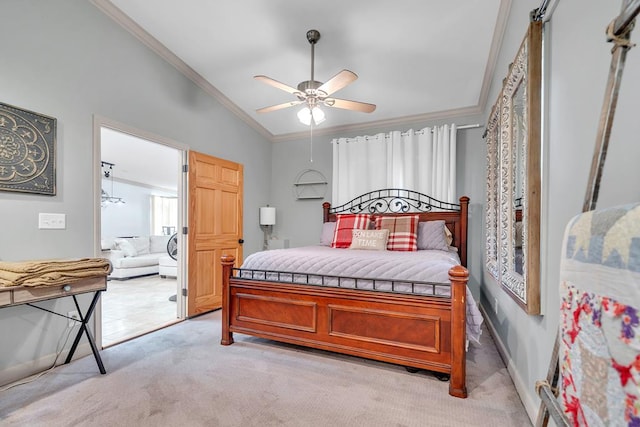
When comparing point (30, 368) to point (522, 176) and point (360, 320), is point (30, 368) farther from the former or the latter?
point (522, 176)

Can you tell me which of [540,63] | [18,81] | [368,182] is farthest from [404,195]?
[18,81]

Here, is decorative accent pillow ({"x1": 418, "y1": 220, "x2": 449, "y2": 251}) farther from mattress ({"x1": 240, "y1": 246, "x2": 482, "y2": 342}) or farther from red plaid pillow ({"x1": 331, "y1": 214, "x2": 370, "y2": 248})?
mattress ({"x1": 240, "y1": 246, "x2": 482, "y2": 342})

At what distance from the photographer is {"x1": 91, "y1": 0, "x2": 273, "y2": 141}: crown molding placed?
2834mm

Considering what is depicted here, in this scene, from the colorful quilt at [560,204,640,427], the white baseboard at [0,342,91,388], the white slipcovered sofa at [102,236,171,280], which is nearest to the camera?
the colorful quilt at [560,204,640,427]

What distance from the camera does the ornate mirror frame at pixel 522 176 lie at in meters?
1.62

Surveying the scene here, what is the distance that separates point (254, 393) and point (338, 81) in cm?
239

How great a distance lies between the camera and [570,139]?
131cm

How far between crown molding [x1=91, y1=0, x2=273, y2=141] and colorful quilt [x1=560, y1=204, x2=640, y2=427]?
3.80 metres

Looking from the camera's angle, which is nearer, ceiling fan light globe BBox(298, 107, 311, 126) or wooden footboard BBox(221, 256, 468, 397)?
wooden footboard BBox(221, 256, 468, 397)

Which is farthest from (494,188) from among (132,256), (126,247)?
(126,247)

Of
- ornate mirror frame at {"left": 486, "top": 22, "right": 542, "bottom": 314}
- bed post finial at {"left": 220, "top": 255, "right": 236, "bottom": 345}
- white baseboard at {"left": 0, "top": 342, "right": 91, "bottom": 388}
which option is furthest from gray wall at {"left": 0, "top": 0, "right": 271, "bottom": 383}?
ornate mirror frame at {"left": 486, "top": 22, "right": 542, "bottom": 314}

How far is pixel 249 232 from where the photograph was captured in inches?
190

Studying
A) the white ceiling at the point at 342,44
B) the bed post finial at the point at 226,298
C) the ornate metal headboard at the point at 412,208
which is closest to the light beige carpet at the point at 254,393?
the bed post finial at the point at 226,298

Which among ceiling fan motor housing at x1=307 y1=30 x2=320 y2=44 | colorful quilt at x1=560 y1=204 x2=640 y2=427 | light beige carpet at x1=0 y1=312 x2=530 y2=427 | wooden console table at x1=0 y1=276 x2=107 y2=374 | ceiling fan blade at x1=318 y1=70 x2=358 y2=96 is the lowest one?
light beige carpet at x1=0 y1=312 x2=530 y2=427
